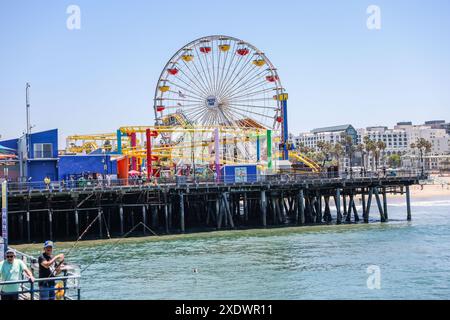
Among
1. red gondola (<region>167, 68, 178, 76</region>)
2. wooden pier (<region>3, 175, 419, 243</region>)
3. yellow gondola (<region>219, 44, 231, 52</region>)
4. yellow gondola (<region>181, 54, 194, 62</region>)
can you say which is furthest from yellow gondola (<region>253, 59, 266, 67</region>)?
wooden pier (<region>3, 175, 419, 243</region>)

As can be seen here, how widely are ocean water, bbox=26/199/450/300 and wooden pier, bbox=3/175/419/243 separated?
5.22 meters

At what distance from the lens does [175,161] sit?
74.9m

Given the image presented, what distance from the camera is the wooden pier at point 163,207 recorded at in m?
46.8

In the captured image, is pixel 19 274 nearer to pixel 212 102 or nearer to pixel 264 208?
pixel 264 208

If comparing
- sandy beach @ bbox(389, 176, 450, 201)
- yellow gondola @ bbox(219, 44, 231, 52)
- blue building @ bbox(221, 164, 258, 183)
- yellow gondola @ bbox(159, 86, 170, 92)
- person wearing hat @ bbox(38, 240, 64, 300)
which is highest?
yellow gondola @ bbox(219, 44, 231, 52)

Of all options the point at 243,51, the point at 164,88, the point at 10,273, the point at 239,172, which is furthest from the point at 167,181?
the point at 10,273

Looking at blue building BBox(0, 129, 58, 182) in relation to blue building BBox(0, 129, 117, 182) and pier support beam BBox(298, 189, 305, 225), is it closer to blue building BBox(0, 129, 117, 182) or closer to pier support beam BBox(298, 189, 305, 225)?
blue building BBox(0, 129, 117, 182)

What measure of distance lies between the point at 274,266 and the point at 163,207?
81.1 feet

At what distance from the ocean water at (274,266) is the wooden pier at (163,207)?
5.22 meters

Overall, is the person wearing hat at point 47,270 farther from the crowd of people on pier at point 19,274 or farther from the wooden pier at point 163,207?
the wooden pier at point 163,207

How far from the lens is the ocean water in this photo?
81.7 feet
